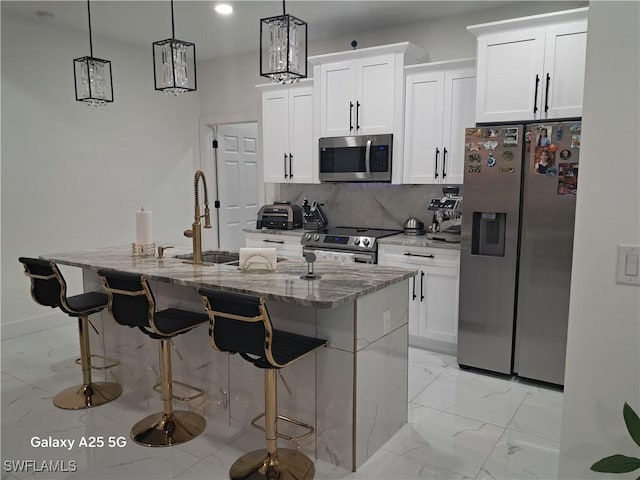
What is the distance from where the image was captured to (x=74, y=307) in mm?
3010

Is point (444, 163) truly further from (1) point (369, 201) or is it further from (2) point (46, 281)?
(2) point (46, 281)

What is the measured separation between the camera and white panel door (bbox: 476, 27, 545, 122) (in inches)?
135

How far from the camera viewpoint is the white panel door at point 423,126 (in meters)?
4.12

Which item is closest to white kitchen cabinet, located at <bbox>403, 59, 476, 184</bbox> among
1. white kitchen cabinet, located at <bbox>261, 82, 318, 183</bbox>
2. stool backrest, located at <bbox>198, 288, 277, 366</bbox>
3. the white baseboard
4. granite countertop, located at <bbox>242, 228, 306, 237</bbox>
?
white kitchen cabinet, located at <bbox>261, 82, 318, 183</bbox>

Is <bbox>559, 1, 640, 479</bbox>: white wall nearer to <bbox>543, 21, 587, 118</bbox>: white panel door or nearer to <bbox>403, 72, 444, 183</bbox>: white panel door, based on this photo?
<bbox>543, 21, 587, 118</bbox>: white panel door

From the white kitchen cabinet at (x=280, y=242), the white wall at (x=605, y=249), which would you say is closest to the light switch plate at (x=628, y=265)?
the white wall at (x=605, y=249)

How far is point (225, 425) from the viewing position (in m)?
2.90

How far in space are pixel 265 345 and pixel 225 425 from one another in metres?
1.08

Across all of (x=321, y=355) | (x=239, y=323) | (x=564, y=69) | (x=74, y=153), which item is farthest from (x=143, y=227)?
(x=564, y=69)

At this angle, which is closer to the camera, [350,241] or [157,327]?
[157,327]

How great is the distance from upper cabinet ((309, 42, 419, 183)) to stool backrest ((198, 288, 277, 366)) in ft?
8.61

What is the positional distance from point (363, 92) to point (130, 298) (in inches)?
111

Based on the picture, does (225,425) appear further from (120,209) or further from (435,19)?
(435,19)

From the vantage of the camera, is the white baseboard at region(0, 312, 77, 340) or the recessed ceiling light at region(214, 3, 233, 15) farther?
the white baseboard at region(0, 312, 77, 340)
